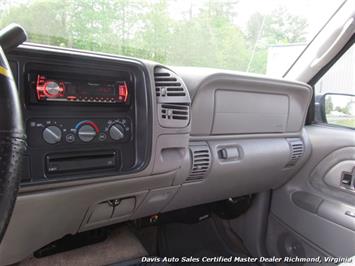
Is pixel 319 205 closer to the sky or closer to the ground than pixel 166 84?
closer to the ground

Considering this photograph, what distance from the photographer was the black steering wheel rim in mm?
456

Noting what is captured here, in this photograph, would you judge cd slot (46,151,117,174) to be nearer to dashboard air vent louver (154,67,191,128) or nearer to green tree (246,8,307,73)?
dashboard air vent louver (154,67,191,128)

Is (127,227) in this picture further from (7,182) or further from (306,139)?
(7,182)

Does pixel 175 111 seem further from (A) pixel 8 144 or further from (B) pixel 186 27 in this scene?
(A) pixel 8 144

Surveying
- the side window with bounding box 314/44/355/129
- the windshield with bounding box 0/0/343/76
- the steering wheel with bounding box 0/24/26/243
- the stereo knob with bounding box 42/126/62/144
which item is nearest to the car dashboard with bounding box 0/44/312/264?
the stereo knob with bounding box 42/126/62/144

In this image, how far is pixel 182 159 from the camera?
116cm

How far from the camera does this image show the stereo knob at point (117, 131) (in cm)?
99

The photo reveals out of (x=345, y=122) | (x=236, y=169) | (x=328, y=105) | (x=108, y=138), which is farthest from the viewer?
(x=328, y=105)

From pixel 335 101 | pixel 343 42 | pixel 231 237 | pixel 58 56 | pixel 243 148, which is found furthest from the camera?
pixel 231 237

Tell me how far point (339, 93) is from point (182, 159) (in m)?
1.27

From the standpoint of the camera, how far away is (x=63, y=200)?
3.20 ft

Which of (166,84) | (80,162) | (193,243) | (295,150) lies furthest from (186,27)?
(193,243)

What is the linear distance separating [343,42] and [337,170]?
70 centimetres

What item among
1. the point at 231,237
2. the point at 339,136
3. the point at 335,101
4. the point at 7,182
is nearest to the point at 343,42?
the point at 335,101
